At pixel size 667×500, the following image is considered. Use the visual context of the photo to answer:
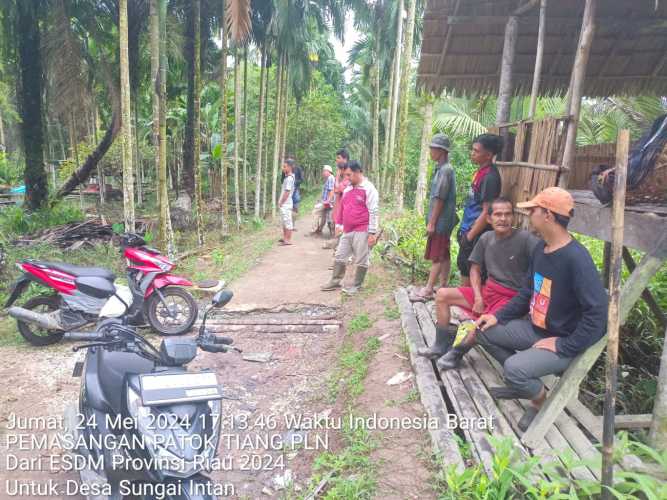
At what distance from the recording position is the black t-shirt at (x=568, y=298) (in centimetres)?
283


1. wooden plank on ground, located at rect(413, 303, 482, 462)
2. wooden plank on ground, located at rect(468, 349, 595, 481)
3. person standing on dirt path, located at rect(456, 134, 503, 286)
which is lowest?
wooden plank on ground, located at rect(413, 303, 482, 462)

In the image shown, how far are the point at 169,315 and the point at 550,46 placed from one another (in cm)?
546

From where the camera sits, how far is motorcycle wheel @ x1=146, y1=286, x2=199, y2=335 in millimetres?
5723

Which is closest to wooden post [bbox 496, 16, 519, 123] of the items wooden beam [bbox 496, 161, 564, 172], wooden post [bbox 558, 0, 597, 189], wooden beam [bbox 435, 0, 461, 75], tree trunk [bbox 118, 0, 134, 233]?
wooden beam [bbox 435, 0, 461, 75]

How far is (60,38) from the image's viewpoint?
10.1 metres

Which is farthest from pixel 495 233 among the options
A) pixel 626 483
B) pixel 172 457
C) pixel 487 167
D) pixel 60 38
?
pixel 60 38

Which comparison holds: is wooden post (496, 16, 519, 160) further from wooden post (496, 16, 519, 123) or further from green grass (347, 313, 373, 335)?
green grass (347, 313, 373, 335)

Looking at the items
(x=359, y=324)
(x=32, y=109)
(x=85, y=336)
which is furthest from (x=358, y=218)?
(x=32, y=109)

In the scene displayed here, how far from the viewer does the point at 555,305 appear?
304 cm

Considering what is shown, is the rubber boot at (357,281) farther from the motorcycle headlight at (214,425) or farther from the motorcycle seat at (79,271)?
the motorcycle headlight at (214,425)

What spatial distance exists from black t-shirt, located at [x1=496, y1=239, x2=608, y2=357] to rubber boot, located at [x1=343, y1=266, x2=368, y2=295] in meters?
3.64

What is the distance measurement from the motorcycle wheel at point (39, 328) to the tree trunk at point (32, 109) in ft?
29.4

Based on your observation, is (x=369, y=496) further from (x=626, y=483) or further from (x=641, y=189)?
(x=641, y=189)

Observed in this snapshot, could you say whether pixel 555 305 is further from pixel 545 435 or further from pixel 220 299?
pixel 220 299
